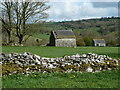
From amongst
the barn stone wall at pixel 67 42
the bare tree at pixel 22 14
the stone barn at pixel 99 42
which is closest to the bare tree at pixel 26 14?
the bare tree at pixel 22 14

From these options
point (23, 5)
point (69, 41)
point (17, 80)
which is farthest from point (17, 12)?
point (17, 80)

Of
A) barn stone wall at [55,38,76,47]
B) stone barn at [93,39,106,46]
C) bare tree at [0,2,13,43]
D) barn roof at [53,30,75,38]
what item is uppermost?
bare tree at [0,2,13,43]

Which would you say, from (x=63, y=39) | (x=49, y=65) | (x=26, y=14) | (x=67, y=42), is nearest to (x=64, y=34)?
(x=63, y=39)

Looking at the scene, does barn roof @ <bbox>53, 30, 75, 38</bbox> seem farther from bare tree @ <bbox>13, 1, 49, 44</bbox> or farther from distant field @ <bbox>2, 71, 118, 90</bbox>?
distant field @ <bbox>2, 71, 118, 90</bbox>

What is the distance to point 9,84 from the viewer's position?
8.23 m

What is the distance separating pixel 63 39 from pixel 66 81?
5625 centimetres

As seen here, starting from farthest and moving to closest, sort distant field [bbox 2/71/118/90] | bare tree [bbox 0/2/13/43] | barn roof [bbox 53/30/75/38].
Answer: barn roof [bbox 53/30/75/38] < bare tree [bbox 0/2/13/43] < distant field [bbox 2/71/118/90]

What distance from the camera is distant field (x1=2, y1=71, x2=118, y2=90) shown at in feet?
26.5

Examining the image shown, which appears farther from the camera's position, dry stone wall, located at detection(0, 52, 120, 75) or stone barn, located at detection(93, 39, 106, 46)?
stone barn, located at detection(93, 39, 106, 46)

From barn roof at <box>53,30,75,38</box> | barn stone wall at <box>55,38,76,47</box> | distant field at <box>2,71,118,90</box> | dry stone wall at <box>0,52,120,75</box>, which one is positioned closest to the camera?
distant field at <box>2,71,118,90</box>

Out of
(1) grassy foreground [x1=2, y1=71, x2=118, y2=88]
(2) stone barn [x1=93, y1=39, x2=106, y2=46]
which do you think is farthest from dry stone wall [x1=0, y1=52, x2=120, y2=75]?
(2) stone barn [x1=93, y1=39, x2=106, y2=46]

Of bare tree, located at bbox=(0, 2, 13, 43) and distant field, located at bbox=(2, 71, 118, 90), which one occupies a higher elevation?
bare tree, located at bbox=(0, 2, 13, 43)

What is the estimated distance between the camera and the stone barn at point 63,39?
63750mm

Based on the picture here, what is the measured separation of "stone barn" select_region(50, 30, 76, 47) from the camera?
63.8m
